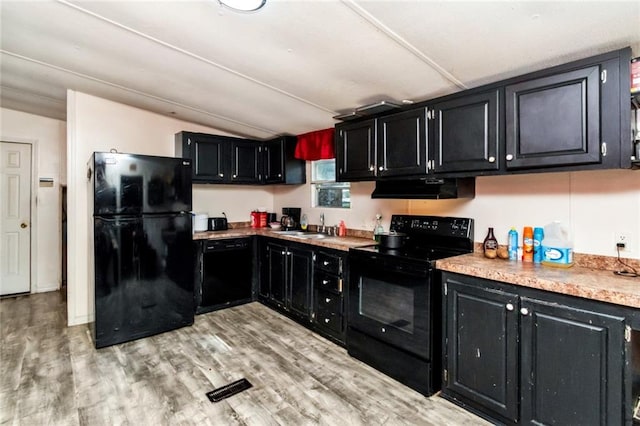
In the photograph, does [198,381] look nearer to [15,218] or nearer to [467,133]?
[467,133]

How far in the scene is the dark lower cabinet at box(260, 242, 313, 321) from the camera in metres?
3.47

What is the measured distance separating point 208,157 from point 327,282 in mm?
2261

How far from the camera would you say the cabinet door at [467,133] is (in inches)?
84.4

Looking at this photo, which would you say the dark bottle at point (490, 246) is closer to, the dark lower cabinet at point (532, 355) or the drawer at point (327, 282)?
the dark lower cabinet at point (532, 355)

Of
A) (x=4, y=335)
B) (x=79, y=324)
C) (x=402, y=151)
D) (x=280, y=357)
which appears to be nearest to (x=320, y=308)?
(x=280, y=357)

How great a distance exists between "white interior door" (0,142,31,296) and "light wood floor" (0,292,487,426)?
150cm

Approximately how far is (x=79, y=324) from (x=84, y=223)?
1.12 m

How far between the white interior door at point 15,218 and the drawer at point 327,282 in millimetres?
4373

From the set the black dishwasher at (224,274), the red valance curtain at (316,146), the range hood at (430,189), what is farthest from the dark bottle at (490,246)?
the black dishwasher at (224,274)

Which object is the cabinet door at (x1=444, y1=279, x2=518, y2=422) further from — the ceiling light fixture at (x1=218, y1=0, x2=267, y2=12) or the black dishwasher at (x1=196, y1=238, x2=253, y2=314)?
the black dishwasher at (x1=196, y1=238, x2=253, y2=314)

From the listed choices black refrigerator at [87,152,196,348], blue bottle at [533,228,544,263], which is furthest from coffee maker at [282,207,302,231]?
blue bottle at [533,228,544,263]

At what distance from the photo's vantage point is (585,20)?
5.08 feet

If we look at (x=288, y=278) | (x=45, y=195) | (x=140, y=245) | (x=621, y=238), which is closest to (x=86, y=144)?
(x=140, y=245)

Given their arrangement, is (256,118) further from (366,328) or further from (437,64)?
(366,328)
